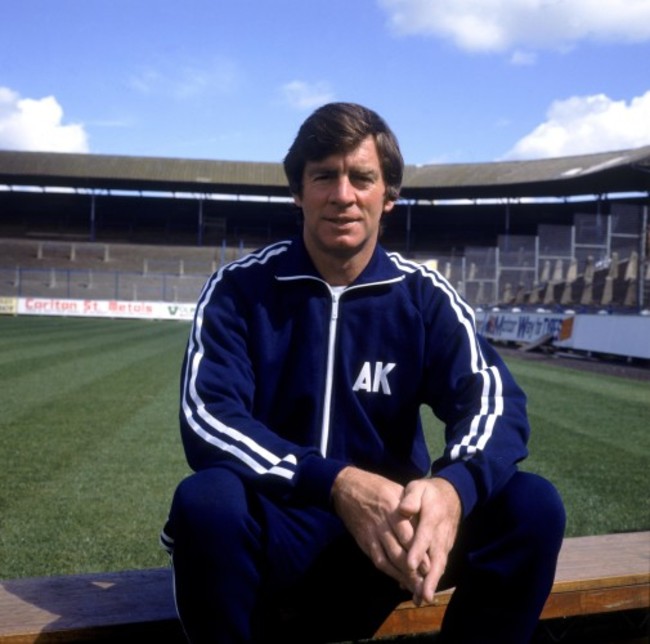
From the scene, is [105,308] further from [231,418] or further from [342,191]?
[231,418]

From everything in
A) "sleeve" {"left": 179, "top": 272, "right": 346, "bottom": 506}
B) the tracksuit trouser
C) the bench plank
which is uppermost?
"sleeve" {"left": 179, "top": 272, "right": 346, "bottom": 506}

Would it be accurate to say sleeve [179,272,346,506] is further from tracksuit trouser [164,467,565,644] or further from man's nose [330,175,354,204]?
man's nose [330,175,354,204]

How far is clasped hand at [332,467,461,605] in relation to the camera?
1.69 meters

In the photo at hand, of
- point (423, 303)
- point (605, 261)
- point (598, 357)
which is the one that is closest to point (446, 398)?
point (423, 303)

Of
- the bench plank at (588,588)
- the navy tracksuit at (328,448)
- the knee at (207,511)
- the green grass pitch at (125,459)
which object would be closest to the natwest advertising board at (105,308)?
the green grass pitch at (125,459)

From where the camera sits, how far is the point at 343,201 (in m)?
2.18

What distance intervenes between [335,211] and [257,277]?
0.29 meters

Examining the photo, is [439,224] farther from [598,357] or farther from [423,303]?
[423,303]

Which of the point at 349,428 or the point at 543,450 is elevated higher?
the point at 349,428

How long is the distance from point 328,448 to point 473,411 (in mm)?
399

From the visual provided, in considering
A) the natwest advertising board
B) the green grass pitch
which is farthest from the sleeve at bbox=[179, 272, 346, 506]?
the natwest advertising board

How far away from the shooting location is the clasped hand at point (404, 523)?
1.69 m

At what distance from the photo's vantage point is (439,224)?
1740 inches

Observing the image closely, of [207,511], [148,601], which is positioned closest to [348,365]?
[207,511]
